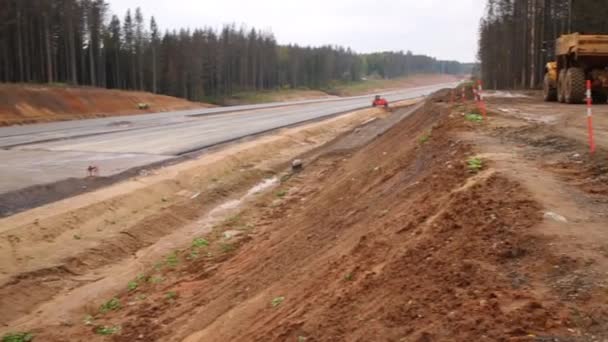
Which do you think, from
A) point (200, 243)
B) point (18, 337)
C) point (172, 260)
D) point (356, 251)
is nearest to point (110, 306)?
point (18, 337)

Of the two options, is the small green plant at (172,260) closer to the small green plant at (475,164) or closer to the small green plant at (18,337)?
the small green plant at (18,337)

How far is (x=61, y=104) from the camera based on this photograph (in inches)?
1800

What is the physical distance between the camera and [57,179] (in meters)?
15.6

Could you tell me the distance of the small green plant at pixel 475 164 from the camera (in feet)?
26.3

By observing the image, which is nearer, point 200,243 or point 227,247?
point 227,247

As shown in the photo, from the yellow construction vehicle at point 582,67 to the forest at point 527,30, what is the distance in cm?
455

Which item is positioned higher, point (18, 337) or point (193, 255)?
point (193, 255)

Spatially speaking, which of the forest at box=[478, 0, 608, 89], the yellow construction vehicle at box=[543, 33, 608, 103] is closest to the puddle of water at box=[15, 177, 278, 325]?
the yellow construction vehicle at box=[543, 33, 608, 103]

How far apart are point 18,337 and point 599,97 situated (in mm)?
20943

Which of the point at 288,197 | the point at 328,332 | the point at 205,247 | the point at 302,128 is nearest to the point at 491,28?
the point at 302,128

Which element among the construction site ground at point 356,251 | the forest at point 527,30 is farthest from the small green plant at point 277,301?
the forest at point 527,30

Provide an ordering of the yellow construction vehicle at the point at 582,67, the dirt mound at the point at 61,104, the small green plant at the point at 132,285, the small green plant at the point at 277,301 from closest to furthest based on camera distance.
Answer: the small green plant at the point at 277,301 < the small green plant at the point at 132,285 < the yellow construction vehicle at the point at 582,67 < the dirt mound at the point at 61,104

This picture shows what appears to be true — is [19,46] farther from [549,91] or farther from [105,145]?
[549,91]

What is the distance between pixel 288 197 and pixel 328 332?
11.2 metres
